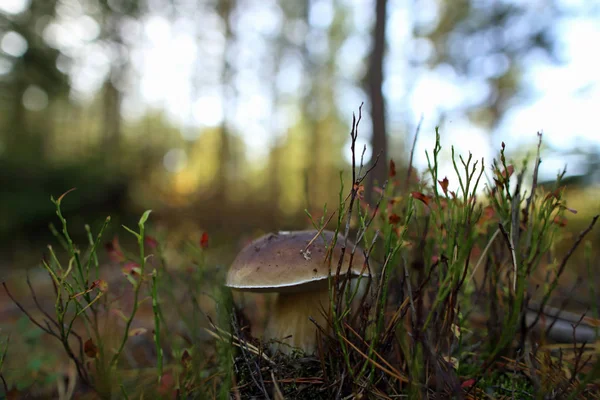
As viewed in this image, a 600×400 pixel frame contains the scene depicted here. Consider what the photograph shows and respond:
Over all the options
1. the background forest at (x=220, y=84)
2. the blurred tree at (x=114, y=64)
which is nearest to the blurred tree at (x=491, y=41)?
the background forest at (x=220, y=84)

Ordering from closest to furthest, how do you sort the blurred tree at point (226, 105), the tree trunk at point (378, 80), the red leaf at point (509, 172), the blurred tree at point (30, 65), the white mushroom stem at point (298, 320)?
1. the red leaf at point (509, 172)
2. the white mushroom stem at point (298, 320)
3. the tree trunk at point (378, 80)
4. the blurred tree at point (30, 65)
5. the blurred tree at point (226, 105)

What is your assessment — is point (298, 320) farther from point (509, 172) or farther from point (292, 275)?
point (509, 172)

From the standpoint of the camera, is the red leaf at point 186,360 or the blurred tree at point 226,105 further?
the blurred tree at point 226,105

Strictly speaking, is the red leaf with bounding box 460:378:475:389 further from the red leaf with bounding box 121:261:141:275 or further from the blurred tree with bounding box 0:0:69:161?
the blurred tree with bounding box 0:0:69:161

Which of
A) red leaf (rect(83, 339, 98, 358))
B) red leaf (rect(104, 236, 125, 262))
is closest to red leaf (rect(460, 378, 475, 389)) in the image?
red leaf (rect(83, 339, 98, 358))

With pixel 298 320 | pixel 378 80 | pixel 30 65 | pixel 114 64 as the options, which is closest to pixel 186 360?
pixel 298 320

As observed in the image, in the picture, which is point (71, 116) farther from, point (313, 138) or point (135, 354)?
point (135, 354)

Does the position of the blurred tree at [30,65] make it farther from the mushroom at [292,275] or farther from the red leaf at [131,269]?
the mushroom at [292,275]
